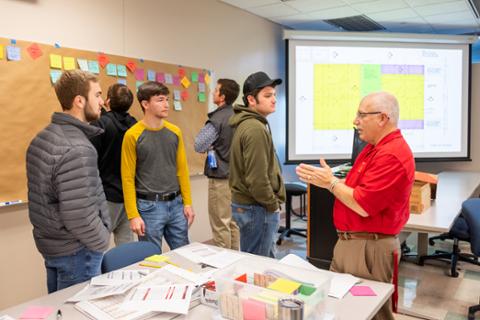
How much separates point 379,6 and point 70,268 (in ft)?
14.1

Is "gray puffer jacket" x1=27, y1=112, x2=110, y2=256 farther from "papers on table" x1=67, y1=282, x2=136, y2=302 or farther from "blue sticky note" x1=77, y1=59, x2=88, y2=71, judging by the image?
"blue sticky note" x1=77, y1=59, x2=88, y2=71

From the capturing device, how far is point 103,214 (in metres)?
1.85

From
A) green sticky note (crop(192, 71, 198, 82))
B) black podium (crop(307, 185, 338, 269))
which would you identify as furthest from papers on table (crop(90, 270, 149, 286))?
green sticky note (crop(192, 71, 198, 82))

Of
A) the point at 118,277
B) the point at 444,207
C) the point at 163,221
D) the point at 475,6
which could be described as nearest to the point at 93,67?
the point at 163,221

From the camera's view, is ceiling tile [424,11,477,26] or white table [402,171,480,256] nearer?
white table [402,171,480,256]

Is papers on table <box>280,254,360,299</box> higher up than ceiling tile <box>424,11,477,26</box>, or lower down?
lower down

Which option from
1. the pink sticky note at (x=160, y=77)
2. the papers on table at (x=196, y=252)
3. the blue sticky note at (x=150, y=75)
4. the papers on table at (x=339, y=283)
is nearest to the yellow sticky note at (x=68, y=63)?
the blue sticky note at (x=150, y=75)

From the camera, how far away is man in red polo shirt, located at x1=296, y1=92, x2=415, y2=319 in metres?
1.75

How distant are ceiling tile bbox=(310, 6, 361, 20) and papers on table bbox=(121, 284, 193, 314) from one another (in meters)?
4.14

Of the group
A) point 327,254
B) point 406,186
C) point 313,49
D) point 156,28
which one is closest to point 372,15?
point 313,49

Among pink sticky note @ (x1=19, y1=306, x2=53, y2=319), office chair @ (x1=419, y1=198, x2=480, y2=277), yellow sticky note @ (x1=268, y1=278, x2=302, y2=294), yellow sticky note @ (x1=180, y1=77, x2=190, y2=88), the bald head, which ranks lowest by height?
office chair @ (x1=419, y1=198, x2=480, y2=277)

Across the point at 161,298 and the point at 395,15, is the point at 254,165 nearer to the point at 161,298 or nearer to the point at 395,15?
the point at 161,298

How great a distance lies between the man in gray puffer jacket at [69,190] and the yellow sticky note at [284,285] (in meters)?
0.82

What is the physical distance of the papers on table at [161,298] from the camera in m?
1.40
